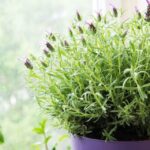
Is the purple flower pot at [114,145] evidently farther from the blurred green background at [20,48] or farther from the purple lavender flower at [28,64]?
the blurred green background at [20,48]

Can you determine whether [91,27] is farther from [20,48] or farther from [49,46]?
[20,48]

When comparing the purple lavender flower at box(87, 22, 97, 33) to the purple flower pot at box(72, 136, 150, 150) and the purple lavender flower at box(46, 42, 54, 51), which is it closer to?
the purple lavender flower at box(46, 42, 54, 51)

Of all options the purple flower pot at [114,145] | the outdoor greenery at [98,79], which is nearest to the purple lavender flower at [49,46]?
the outdoor greenery at [98,79]

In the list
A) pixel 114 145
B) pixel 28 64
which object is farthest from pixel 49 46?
pixel 114 145

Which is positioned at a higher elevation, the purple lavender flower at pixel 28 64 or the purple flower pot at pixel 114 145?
the purple lavender flower at pixel 28 64

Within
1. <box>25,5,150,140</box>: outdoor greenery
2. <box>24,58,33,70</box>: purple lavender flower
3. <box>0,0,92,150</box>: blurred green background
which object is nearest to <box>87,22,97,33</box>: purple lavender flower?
<box>25,5,150,140</box>: outdoor greenery

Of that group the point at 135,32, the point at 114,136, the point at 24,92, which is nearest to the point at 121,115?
the point at 114,136
